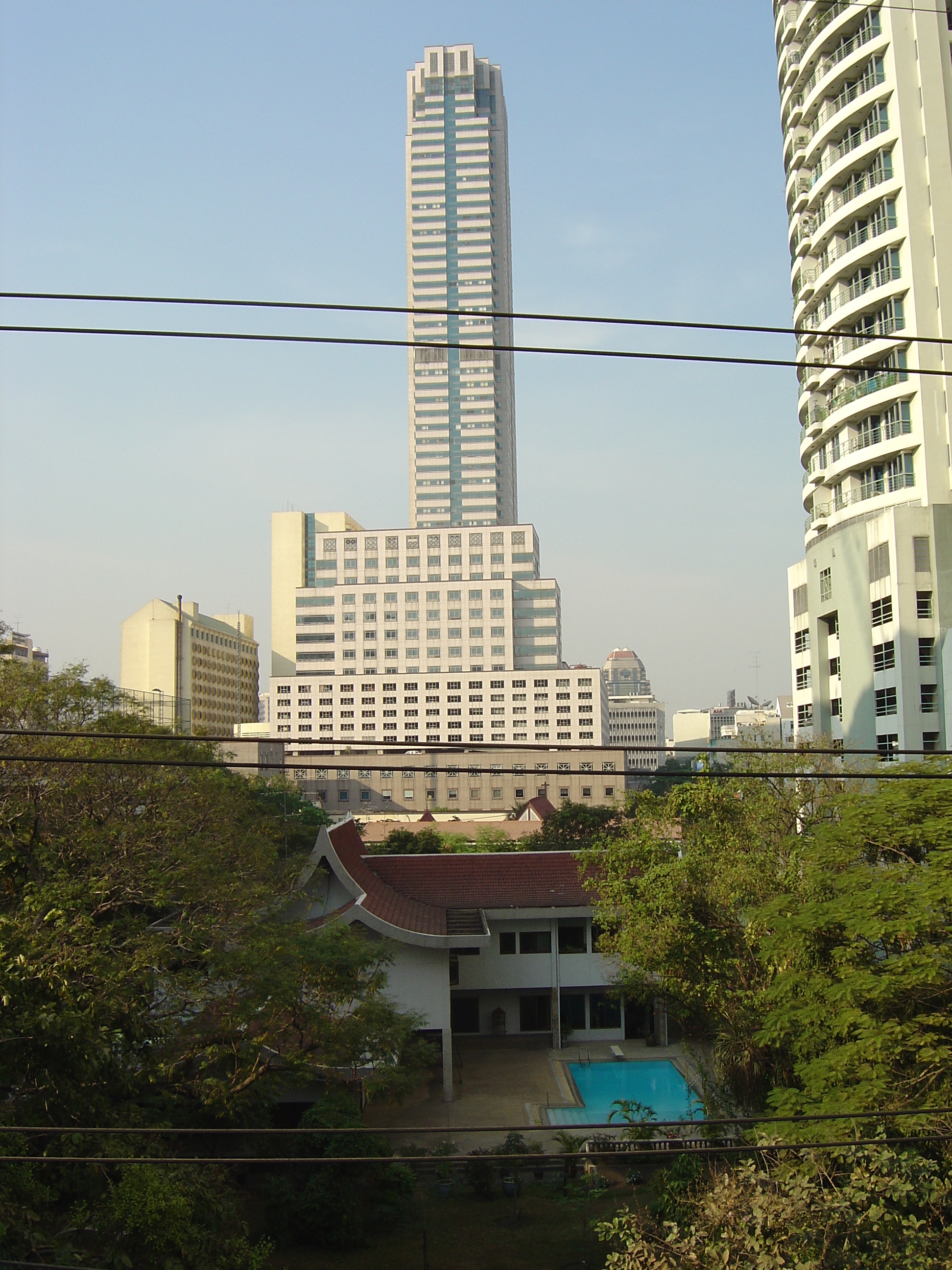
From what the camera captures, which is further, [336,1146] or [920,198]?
[920,198]

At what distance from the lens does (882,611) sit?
111ft

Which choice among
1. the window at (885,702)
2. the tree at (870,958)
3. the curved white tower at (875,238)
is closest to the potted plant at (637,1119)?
the tree at (870,958)

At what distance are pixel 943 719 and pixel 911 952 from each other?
21346 mm

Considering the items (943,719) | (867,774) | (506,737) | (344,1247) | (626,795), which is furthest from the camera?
(506,737)

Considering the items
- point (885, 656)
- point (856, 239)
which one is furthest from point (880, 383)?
point (885, 656)

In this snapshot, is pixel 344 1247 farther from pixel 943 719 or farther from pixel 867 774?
pixel 943 719

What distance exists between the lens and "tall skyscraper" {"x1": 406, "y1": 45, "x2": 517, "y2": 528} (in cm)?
14575

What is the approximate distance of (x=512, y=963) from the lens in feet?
84.5

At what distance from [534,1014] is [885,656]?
16499 mm

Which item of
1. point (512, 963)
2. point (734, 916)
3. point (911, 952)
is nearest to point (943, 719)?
point (512, 963)

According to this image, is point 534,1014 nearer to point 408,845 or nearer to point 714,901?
point 714,901

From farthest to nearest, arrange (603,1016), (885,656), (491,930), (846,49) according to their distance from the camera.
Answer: (846,49), (885,656), (603,1016), (491,930)

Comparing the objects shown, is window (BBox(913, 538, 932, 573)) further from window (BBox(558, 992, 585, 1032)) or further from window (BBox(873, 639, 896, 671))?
window (BBox(558, 992, 585, 1032))

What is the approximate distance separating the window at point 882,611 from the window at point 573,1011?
52.6 feet
